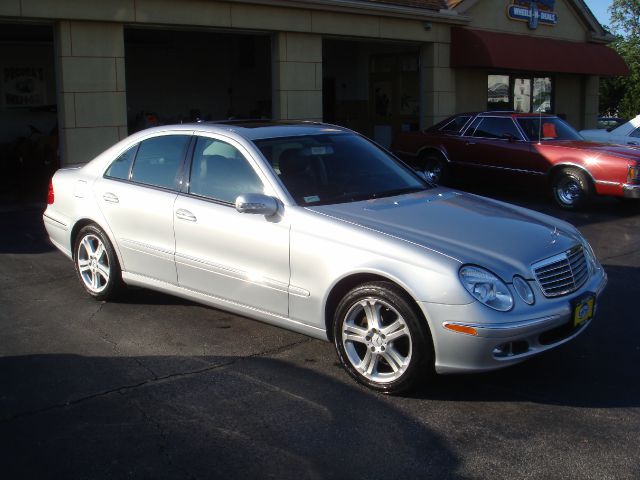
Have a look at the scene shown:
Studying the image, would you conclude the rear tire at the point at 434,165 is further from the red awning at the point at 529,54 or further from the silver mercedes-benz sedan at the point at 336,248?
the silver mercedes-benz sedan at the point at 336,248

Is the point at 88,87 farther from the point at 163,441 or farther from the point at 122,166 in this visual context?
the point at 163,441

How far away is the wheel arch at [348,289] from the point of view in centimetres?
439

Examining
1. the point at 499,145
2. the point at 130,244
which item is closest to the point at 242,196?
the point at 130,244

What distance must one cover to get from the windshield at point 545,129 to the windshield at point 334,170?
23.7 feet

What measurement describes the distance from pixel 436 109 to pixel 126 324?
Result: 493 inches

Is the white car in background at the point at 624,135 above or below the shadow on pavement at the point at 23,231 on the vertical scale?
above

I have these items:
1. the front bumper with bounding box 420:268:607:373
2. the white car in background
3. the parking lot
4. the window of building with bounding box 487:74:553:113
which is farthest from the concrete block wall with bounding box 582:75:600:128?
the front bumper with bounding box 420:268:607:373

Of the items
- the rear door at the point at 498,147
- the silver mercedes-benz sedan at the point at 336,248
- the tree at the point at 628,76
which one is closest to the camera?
the silver mercedes-benz sedan at the point at 336,248

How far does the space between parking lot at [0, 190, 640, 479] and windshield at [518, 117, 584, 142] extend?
6.87 m

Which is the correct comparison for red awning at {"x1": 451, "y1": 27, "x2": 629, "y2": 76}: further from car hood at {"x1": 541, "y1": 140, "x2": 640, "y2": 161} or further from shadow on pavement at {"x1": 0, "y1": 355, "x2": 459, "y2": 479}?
shadow on pavement at {"x1": 0, "y1": 355, "x2": 459, "y2": 479}

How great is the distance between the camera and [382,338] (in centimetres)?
453

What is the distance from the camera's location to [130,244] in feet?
19.9

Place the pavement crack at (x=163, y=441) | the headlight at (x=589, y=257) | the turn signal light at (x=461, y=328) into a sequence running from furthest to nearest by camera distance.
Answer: the headlight at (x=589, y=257) < the turn signal light at (x=461, y=328) < the pavement crack at (x=163, y=441)

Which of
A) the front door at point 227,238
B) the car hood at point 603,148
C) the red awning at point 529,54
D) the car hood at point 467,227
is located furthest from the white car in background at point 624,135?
the front door at point 227,238
